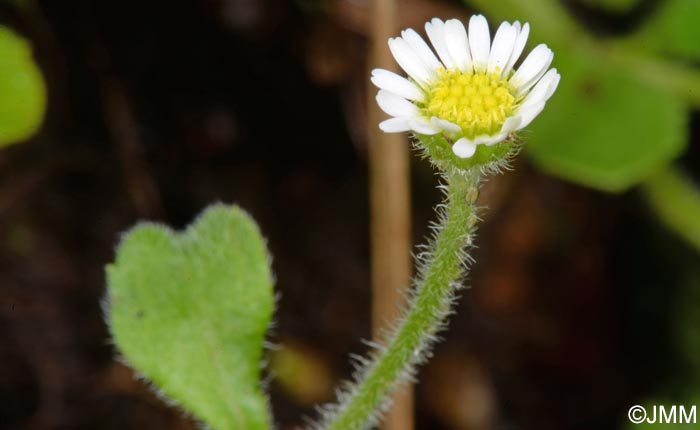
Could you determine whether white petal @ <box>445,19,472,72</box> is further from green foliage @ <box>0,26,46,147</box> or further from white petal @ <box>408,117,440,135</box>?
green foliage @ <box>0,26,46,147</box>

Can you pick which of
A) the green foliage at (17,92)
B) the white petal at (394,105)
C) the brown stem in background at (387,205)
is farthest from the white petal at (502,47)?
the green foliage at (17,92)

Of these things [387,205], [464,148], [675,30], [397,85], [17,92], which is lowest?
[464,148]

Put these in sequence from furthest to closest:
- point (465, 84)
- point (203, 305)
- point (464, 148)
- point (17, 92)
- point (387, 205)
Result: 1. point (387, 205)
2. point (17, 92)
3. point (203, 305)
4. point (465, 84)
5. point (464, 148)

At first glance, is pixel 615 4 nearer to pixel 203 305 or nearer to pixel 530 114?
pixel 530 114

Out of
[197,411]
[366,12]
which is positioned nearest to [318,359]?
[197,411]

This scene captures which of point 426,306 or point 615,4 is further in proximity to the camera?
point 615,4

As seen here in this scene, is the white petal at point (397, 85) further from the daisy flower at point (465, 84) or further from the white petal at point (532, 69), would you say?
the white petal at point (532, 69)

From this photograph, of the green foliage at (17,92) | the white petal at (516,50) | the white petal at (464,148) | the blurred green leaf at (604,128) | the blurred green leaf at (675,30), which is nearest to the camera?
the white petal at (464,148)

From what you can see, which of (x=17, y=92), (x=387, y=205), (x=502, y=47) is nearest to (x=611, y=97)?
(x=387, y=205)
